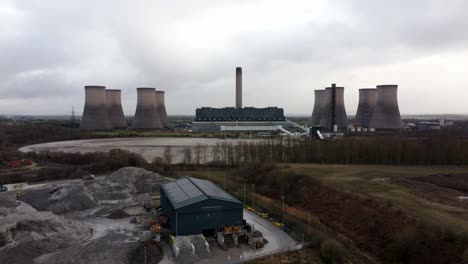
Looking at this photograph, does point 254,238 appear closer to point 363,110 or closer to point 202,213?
point 202,213

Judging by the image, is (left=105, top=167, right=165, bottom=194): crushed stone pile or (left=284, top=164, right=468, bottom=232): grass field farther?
(left=105, top=167, right=165, bottom=194): crushed stone pile

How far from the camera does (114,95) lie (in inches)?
2004

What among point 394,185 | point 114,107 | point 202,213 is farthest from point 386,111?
A: point 114,107

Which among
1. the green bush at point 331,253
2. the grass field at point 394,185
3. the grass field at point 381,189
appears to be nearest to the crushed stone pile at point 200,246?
the grass field at point 381,189

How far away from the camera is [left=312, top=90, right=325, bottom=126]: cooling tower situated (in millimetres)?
51656

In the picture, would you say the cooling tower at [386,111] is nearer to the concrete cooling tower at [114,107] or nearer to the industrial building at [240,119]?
the industrial building at [240,119]

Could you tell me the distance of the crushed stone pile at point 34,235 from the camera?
9.48 metres

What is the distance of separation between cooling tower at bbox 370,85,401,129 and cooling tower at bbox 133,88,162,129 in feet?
104

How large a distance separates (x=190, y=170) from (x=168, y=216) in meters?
10.8

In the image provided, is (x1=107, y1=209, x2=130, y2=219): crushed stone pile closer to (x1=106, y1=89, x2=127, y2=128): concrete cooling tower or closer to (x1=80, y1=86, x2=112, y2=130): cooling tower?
(x1=80, y1=86, x2=112, y2=130): cooling tower

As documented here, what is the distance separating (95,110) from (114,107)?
5.58 meters

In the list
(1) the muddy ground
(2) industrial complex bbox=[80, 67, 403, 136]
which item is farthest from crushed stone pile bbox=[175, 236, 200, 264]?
(2) industrial complex bbox=[80, 67, 403, 136]

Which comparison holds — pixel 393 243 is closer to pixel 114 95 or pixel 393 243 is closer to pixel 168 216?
pixel 168 216

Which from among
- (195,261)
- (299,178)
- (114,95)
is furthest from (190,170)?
(114,95)
